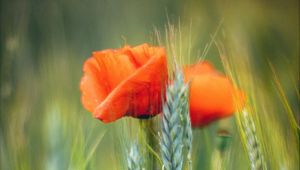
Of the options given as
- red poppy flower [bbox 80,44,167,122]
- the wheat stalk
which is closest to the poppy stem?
red poppy flower [bbox 80,44,167,122]

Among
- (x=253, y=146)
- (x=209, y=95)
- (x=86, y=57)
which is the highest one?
(x=86, y=57)

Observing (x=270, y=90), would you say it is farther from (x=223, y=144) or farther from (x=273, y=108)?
(x=223, y=144)

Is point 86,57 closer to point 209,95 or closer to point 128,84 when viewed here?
point 128,84

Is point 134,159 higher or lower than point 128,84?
lower

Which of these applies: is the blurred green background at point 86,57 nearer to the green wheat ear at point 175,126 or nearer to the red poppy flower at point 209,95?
the red poppy flower at point 209,95

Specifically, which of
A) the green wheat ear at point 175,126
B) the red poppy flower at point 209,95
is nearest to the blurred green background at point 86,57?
the red poppy flower at point 209,95

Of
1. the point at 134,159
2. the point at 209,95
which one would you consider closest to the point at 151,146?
the point at 134,159
